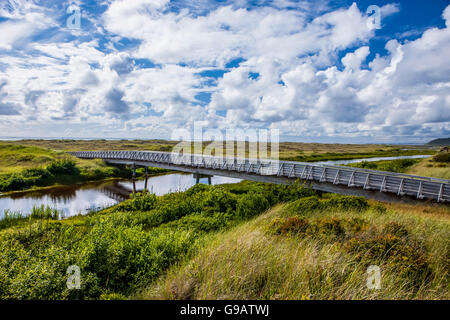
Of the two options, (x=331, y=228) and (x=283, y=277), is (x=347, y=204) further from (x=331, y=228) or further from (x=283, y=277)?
(x=283, y=277)

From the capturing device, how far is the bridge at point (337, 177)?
49.8 feet

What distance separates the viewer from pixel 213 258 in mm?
4250

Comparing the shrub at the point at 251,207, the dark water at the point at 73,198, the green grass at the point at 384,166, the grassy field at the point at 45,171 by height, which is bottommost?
the dark water at the point at 73,198

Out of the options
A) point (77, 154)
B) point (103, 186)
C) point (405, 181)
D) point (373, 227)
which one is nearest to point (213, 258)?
point (373, 227)

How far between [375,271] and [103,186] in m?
42.8

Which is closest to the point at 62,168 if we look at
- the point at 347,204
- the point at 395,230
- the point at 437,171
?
the point at 347,204

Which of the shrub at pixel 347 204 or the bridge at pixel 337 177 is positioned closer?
the shrub at pixel 347 204

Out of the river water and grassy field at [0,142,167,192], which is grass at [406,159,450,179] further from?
grassy field at [0,142,167,192]

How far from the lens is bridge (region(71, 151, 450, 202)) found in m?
15.2

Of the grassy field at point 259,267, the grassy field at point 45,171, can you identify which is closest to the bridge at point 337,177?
the grassy field at point 259,267

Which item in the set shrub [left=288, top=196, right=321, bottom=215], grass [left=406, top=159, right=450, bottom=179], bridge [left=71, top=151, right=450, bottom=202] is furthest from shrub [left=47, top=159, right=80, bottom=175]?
grass [left=406, top=159, right=450, bottom=179]

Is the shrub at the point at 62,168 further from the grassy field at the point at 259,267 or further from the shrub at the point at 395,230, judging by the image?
the shrub at the point at 395,230

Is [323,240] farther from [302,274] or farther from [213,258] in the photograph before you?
[213,258]
